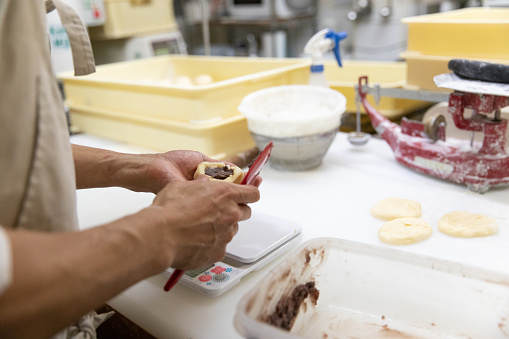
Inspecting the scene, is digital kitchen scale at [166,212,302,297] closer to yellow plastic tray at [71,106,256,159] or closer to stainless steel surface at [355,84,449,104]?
yellow plastic tray at [71,106,256,159]

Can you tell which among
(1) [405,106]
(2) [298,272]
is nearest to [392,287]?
(2) [298,272]

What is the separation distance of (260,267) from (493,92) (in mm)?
674

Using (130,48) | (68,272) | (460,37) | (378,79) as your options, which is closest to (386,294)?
(68,272)

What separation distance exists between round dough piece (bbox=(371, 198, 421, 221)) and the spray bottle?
2.13ft

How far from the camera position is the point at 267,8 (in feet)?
11.8

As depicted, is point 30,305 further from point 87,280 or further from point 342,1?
point 342,1

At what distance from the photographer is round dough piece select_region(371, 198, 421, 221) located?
3.54 feet

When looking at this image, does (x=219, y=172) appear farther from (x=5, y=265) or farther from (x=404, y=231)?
(x=5, y=265)

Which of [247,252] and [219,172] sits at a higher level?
[219,172]

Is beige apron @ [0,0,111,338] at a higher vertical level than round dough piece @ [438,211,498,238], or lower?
higher

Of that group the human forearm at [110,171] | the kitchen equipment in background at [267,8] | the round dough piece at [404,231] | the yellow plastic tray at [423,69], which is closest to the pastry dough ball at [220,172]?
the human forearm at [110,171]

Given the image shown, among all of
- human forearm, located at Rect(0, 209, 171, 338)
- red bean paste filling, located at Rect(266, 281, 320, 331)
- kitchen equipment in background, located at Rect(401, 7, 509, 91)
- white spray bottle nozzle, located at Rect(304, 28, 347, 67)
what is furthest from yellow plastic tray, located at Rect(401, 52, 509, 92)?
human forearm, located at Rect(0, 209, 171, 338)

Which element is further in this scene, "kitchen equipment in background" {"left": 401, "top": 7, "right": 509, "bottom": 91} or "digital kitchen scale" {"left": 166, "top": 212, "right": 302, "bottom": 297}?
"kitchen equipment in background" {"left": 401, "top": 7, "right": 509, "bottom": 91}

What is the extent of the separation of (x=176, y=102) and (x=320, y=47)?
0.56m
